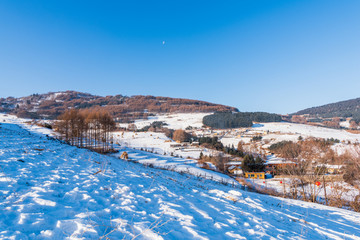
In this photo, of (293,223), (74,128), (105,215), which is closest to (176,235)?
(105,215)

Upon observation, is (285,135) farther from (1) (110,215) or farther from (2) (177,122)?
Answer: (1) (110,215)

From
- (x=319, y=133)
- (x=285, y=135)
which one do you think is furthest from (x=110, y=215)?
(x=319, y=133)

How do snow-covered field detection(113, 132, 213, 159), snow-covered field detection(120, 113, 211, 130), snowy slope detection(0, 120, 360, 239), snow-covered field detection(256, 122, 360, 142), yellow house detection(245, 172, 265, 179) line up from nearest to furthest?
snowy slope detection(0, 120, 360, 239) < yellow house detection(245, 172, 265, 179) < snow-covered field detection(113, 132, 213, 159) < snow-covered field detection(256, 122, 360, 142) < snow-covered field detection(120, 113, 211, 130)

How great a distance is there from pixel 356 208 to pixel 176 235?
14706 mm

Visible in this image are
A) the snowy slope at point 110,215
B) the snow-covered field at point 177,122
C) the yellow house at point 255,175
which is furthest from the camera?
the snow-covered field at point 177,122

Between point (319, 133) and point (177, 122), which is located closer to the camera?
point (319, 133)

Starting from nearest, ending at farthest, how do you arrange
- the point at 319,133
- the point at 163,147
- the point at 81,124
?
1. the point at 81,124
2. the point at 163,147
3. the point at 319,133

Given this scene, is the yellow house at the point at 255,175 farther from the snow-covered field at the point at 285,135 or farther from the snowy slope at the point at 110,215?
the snowy slope at the point at 110,215

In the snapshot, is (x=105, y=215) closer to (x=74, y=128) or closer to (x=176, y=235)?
(x=176, y=235)

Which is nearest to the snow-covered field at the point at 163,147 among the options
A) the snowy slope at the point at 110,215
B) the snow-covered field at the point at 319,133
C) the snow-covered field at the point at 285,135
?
the snow-covered field at the point at 285,135

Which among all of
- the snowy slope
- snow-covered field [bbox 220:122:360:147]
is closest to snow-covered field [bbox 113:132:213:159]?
snow-covered field [bbox 220:122:360:147]

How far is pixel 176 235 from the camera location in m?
3.23

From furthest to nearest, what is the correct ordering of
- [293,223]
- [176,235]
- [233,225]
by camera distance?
[293,223], [233,225], [176,235]

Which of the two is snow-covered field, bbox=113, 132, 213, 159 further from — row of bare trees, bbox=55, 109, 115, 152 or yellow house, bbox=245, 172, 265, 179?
row of bare trees, bbox=55, 109, 115, 152
